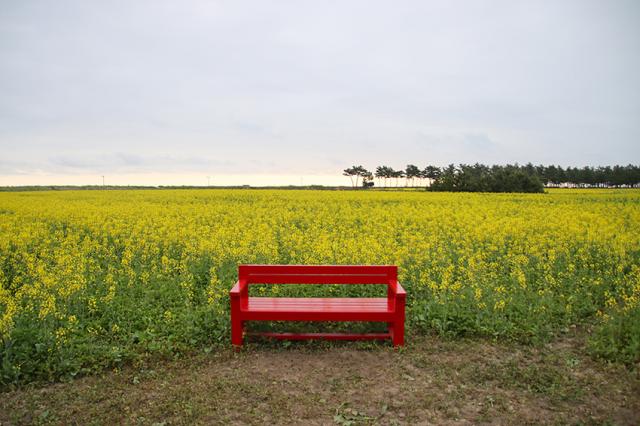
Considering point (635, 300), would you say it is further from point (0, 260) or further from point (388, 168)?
point (388, 168)

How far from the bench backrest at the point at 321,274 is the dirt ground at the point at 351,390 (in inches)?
35.5

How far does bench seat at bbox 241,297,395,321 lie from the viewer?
6.46 m

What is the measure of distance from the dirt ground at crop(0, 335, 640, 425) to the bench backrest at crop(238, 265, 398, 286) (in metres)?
0.90

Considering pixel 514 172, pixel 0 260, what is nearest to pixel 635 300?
pixel 0 260

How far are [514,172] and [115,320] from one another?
57.0m

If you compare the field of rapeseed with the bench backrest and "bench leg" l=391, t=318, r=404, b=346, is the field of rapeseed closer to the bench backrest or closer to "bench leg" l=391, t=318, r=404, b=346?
"bench leg" l=391, t=318, r=404, b=346

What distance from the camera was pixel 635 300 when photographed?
23.9 ft

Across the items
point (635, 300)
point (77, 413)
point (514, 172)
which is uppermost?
point (514, 172)

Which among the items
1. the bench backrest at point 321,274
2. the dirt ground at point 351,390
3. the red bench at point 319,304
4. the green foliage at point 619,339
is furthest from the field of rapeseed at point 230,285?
the bench backrest at point 321,274

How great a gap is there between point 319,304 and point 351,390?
5.72ft

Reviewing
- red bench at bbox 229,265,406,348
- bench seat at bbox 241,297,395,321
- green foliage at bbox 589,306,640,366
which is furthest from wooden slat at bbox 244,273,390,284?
green foliage at bbox 589,306,640,366

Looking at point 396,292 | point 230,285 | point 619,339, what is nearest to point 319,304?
point 396,292

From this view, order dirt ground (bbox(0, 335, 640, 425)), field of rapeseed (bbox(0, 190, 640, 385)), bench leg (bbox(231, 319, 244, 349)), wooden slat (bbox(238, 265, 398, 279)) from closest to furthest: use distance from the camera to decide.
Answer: dirt ground (bbox(0, 335, 640, 425))
field of rapeseed (bbox(0, 190, 640, 385))
bench leg (bbox(231, 319, 244, 349))
wooden slat (bbox(238, 265, 398, 279))

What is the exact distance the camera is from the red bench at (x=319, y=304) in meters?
6.49
